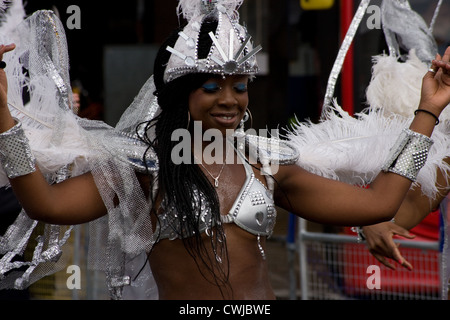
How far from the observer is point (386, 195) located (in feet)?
8.60

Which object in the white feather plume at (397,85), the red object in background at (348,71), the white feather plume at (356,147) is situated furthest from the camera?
the red object in background at (348,71)

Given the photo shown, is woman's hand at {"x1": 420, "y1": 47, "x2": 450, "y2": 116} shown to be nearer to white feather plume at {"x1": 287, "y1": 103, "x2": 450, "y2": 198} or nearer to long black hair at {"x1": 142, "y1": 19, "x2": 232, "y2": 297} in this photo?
white feather plume at {"x1": 287, "y1": 103, "x2": 450, "y2": 198}

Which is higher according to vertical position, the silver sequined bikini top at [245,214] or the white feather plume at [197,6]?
the white feather plume at [197,6]

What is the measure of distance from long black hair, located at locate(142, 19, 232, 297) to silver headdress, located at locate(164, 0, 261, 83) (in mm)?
26

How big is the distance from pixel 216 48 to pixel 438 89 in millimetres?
854

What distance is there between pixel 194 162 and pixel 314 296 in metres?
2.75

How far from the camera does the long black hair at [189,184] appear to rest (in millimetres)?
2435

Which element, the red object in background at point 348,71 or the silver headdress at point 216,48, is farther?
the red object in background at point 348,71

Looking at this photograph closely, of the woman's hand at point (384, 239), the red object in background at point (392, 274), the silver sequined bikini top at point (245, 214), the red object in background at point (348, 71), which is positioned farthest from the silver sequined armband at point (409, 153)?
the red object in background at point (348, 71)

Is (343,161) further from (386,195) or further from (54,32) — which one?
(54,32)

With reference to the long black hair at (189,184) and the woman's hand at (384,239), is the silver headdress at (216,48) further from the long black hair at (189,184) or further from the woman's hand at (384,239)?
the woman's hand at (384,239)

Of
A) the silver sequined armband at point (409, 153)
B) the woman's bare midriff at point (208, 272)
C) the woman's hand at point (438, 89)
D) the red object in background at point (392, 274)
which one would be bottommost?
the red object in background at point (392, 274)

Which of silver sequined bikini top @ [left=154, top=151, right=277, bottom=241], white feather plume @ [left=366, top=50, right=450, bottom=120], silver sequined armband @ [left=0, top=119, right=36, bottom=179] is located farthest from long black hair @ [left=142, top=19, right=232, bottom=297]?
white feather plume @ [left=366, top=50, right=450, bottom=120]

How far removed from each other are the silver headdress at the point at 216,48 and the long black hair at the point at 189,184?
1.0 inches
